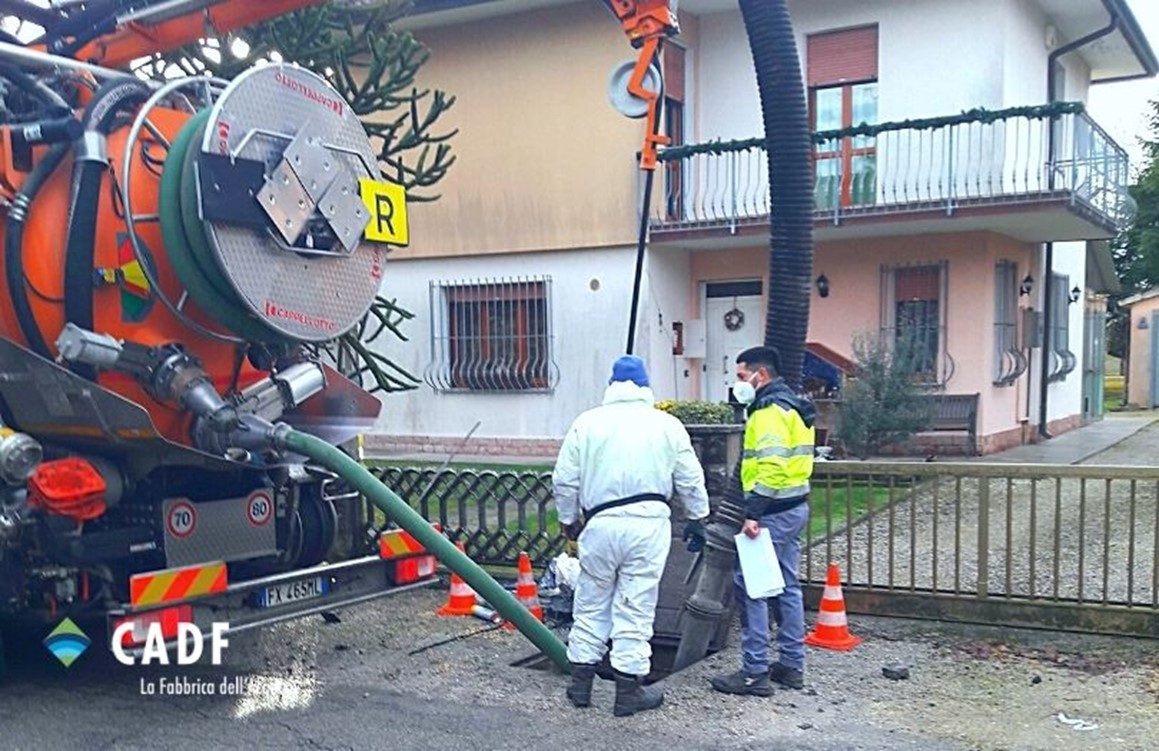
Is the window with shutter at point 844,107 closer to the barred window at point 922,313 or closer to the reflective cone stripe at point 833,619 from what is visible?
the barred window at point 922,313

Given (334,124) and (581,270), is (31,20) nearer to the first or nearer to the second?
(334,124)

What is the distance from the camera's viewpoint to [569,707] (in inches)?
218

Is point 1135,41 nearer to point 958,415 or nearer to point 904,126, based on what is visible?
point 904,126

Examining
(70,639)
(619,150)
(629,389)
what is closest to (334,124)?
(629,389)

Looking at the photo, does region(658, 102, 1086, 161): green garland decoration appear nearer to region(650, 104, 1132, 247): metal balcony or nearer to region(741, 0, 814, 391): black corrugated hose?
region(650, 104, 1132, 247): metal balcony

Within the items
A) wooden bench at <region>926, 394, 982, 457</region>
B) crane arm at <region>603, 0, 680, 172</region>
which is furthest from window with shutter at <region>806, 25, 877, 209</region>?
crane arm at <region>603, 0, 680, 172</region>

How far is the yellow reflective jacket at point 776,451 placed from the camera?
5.73 m

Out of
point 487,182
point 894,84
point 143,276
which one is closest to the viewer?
point 143,276

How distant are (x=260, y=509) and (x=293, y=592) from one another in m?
0.54

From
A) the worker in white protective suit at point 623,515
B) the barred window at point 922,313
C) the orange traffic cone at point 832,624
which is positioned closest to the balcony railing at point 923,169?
the barred window at point 922,313

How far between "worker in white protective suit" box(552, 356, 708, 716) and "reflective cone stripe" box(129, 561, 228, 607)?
5.72 ft

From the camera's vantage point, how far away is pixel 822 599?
21.5 feet

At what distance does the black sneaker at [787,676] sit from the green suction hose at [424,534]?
1.11 m

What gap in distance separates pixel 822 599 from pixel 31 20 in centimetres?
591
